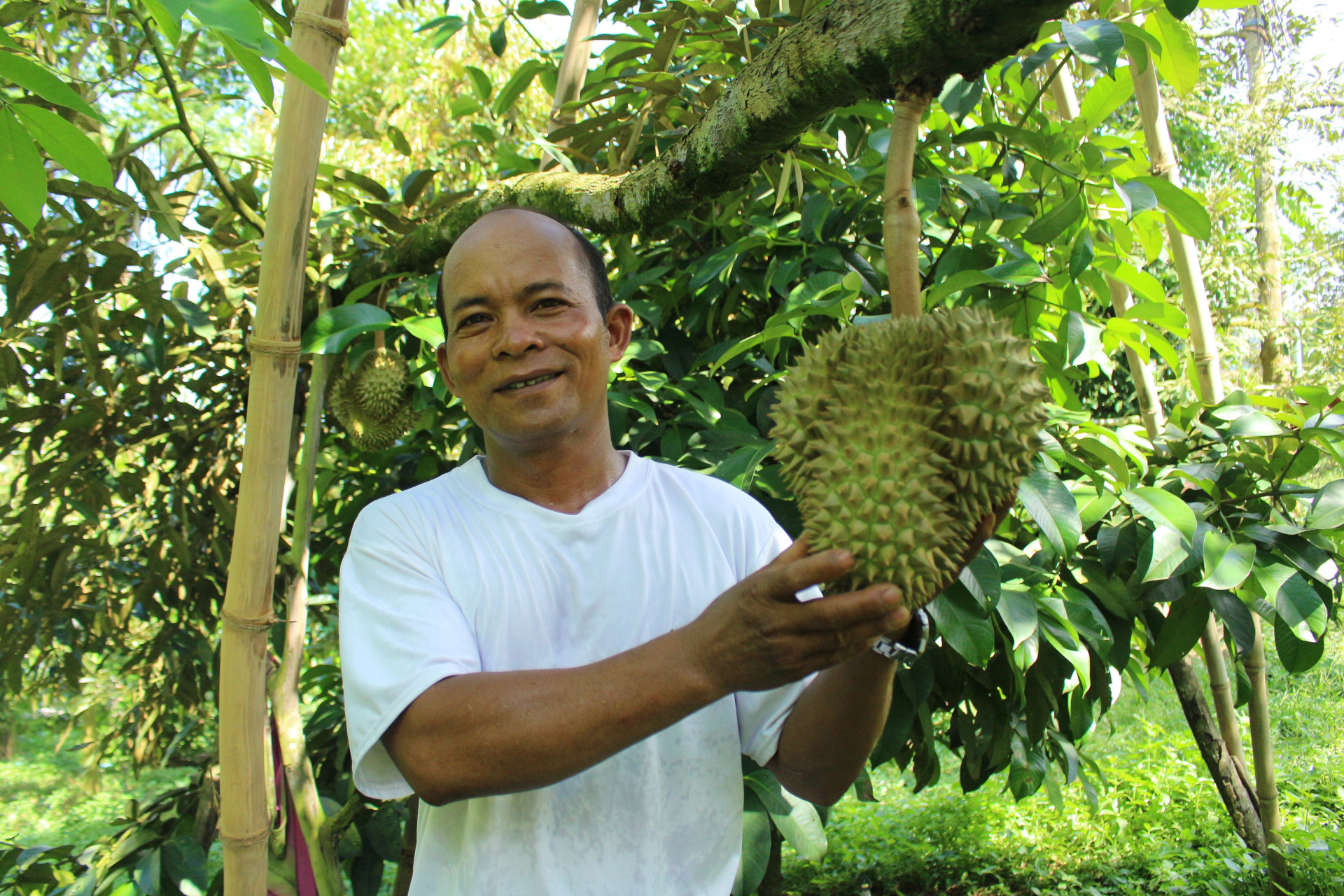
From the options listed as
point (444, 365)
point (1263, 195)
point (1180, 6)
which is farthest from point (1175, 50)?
point (1263, 195)

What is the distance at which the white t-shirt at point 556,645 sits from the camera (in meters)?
1.02

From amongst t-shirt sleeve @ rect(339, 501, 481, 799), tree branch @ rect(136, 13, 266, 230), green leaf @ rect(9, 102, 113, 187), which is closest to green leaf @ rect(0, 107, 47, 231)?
green leaf @ rect(9, 102, 113, 187)

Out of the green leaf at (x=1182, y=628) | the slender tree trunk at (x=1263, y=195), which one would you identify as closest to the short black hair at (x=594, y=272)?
the green leaf at (x=1182, y=628)

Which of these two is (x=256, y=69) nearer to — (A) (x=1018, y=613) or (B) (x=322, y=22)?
(B) (x=322, y=22)

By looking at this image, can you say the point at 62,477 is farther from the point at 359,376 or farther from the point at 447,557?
the point at 447,557

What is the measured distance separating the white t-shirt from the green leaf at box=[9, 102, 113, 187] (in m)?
0.49

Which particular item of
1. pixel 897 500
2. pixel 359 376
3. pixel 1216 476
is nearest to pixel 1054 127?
pixel 1216 476

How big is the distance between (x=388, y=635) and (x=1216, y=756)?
7.65 feet

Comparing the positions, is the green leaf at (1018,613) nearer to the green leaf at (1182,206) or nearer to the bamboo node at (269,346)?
the green leaf at (1182,206)

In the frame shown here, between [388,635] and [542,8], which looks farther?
[542,8]

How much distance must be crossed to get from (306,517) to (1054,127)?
5.43ft

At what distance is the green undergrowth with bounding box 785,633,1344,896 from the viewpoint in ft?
8.94

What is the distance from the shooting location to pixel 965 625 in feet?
4.61

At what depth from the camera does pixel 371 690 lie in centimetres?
96
